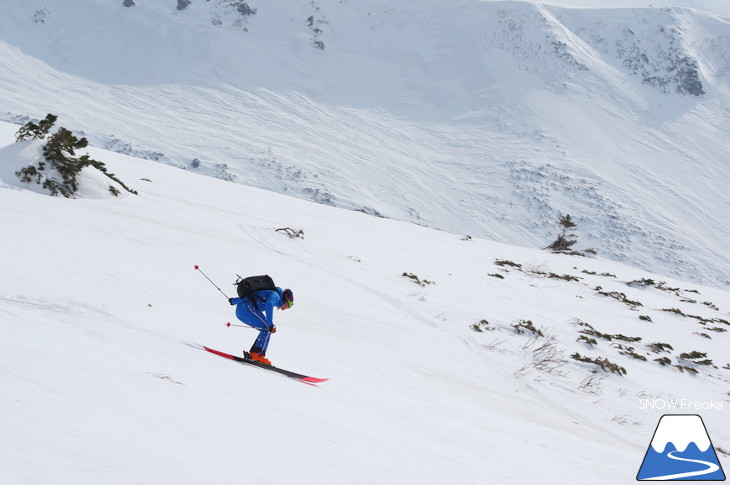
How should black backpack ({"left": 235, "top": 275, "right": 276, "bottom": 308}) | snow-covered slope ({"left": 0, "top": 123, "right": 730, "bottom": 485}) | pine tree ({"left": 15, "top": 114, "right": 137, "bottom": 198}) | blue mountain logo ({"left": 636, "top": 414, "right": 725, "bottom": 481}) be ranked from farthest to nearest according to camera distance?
pine tree ({"left": 15, "top": 114, "right": 137, "bottom": 198}), black backpack ({"left": 235, "top": 275, "right": 276, "bottom": 308}), blue mountain logo ({"left": 636, "top": 414, "right": 725, "bottom": 481}), snow-covered slope ({"left": 0, "top": 123, "right": 730, "bottom": 485})

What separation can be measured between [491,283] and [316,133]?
48242 millimetres

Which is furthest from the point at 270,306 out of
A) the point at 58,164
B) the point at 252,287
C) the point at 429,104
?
the point at 429,104

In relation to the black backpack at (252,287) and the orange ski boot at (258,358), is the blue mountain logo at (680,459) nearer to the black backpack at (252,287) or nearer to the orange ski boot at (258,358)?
the orange ski boot at (258,358)

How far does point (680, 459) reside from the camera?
5.77m

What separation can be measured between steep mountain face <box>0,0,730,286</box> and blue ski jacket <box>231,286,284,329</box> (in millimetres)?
38081

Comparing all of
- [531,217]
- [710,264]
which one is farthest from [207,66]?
[710,264]

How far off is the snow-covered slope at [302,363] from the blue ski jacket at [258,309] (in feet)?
2.04

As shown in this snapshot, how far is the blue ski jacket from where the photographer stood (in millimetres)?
5848

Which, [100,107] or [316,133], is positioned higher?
[316,133]

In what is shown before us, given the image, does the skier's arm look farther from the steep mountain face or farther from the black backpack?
the steep mountain face

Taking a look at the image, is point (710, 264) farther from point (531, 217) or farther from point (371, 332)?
point (371, 332)

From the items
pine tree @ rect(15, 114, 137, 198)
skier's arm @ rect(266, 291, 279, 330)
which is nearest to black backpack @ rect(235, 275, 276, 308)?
skier's arm @ rect(266, 291, 279, 330)

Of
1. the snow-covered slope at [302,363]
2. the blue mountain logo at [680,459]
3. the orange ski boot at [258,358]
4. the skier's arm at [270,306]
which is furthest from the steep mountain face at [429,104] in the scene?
the orange ski boot at [258,358]

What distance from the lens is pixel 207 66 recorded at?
235 feet
